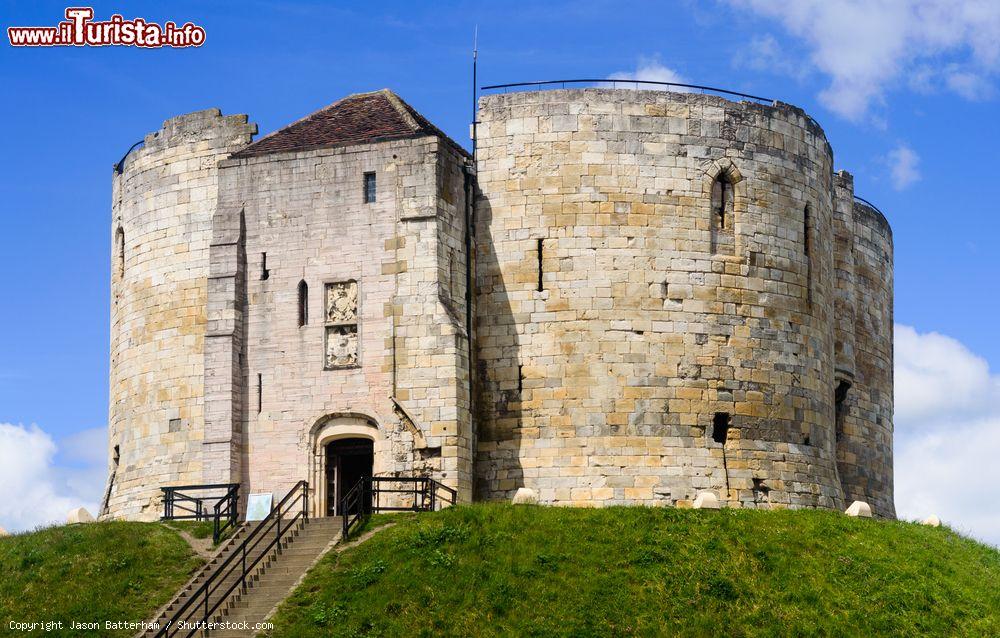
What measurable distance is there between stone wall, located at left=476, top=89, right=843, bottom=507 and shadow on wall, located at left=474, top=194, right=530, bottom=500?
0.03m

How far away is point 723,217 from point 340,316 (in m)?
9.79

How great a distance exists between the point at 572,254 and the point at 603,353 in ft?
8.28

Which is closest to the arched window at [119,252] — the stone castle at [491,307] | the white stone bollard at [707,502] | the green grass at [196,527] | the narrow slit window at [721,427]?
the stone castle at [491,307]

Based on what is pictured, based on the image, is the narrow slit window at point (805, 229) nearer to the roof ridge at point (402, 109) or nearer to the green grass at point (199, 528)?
the roof ridge at point (402, 109)

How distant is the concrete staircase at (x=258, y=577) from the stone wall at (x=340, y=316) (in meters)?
3.38

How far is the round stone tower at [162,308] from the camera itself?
41.2 meters

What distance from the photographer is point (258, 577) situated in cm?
3272

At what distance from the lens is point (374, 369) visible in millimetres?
38750

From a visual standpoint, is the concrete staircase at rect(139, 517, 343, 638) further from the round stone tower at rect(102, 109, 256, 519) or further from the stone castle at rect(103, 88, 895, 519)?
the round stone tower at rect(102, 109, 256, 519)

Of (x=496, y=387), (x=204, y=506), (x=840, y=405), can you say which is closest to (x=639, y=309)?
(x=496, y=387)

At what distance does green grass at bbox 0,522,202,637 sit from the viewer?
103 ft

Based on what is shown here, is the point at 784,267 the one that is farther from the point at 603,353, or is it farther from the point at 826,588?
the point at 826,588

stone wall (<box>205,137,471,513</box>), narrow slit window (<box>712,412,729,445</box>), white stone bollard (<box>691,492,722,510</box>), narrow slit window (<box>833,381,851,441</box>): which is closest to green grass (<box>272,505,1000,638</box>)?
white stone bollard (<box>691,492,722,510</box>)

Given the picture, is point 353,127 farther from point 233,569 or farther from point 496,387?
point 233,569
